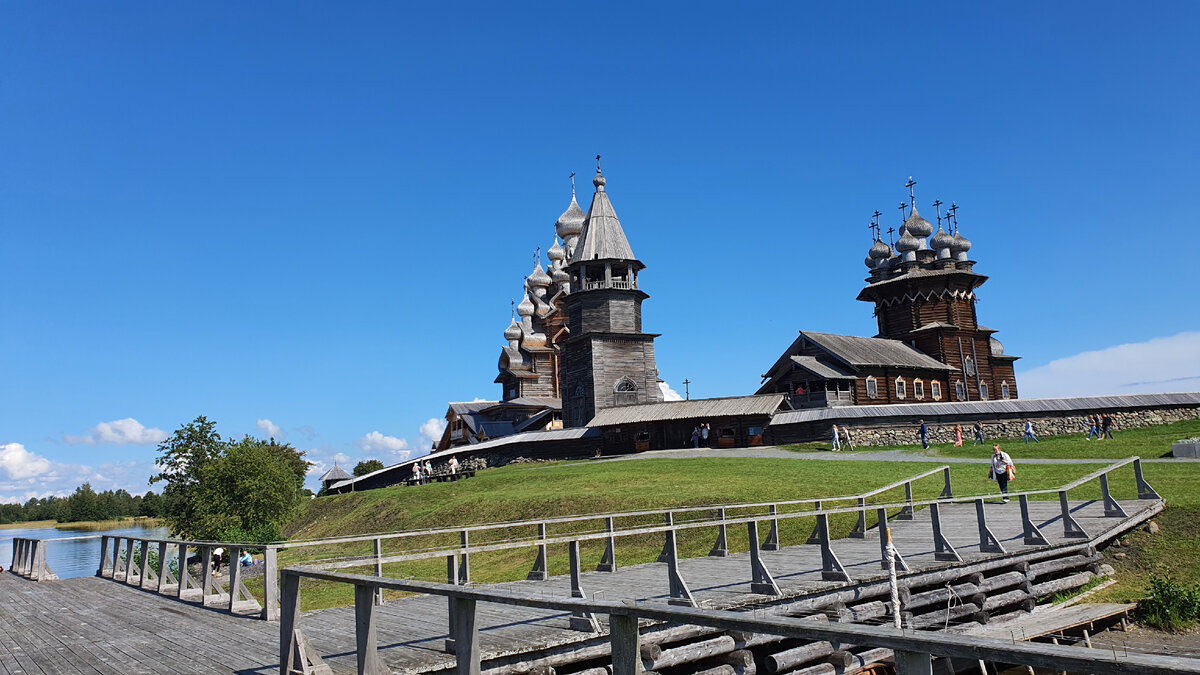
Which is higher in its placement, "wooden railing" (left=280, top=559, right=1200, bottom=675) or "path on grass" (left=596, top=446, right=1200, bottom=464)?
"path on grass" (left=596, top=446, right=1200, bottom=464)

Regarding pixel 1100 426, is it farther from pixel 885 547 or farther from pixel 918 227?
pixel 885 547

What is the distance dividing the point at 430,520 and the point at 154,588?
47.1ft

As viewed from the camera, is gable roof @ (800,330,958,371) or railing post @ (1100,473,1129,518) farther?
gable roof @ (800,330,958,371)

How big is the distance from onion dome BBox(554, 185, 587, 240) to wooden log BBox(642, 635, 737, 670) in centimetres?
6277

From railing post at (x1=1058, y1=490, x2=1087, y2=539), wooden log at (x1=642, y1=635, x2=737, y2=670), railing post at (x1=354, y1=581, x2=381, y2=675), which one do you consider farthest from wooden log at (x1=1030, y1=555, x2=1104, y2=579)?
railing post at (x1=354, y1=581, x2=381, y2=675)

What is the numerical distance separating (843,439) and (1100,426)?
41.8ft

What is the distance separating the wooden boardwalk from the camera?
28.0 feet

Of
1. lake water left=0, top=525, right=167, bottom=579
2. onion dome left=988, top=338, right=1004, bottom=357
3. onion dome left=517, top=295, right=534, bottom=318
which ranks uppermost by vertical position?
onion dome left=517, top=295, right=534, bottom=318

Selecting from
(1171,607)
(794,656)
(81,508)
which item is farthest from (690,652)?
(81,508)

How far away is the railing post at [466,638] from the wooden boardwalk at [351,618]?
2.29 metres

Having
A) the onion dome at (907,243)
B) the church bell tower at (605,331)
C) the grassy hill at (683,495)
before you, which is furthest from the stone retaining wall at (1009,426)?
the onion dome at (907,243)

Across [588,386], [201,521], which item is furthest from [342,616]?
[588,386]

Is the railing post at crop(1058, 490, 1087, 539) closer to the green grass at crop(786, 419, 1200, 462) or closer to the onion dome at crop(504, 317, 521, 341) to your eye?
the green grass at crop(786, 419, 1200, 462)

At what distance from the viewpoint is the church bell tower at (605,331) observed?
5038 cm
